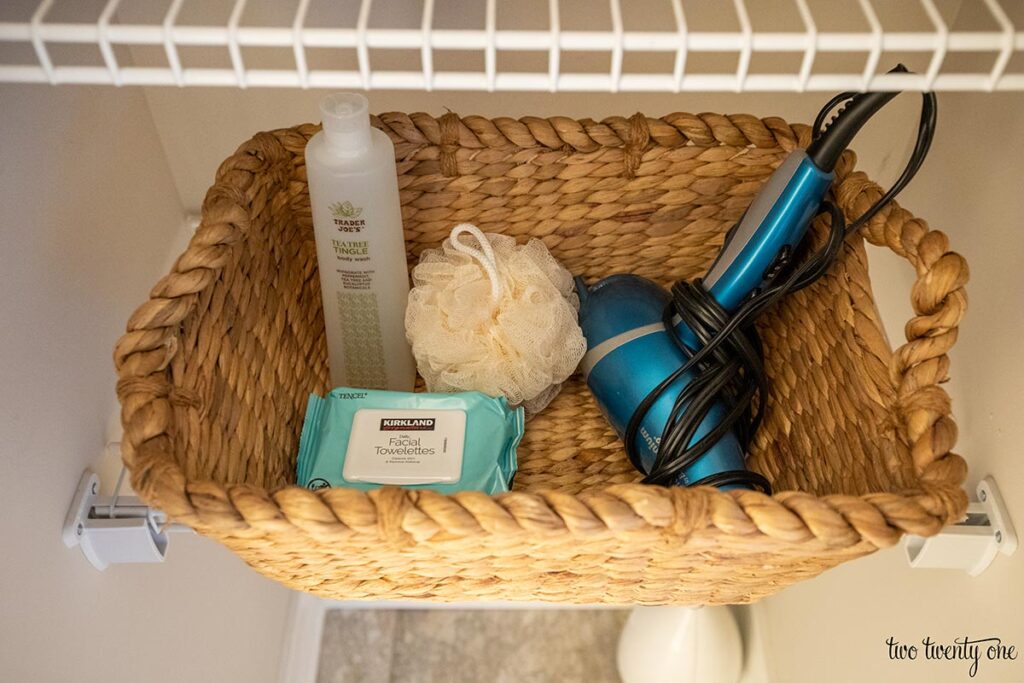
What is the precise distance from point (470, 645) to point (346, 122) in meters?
0.65

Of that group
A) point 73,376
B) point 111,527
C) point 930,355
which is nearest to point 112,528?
point 111,527

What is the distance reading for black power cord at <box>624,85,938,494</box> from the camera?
2.02 feet

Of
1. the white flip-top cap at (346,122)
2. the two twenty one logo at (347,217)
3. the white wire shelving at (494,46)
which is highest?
the white flip-top cap at (346,122)

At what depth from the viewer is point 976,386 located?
620 millimetres

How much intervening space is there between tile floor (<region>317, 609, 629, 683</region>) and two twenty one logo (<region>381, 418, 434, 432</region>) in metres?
0.45

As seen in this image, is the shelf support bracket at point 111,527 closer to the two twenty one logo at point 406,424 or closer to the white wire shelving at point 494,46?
the two twenty one logo at point 406,424

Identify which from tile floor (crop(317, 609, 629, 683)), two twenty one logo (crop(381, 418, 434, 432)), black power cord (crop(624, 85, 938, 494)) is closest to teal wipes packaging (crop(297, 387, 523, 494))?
two twenty one logo (crop(381, 418, 434, 432))

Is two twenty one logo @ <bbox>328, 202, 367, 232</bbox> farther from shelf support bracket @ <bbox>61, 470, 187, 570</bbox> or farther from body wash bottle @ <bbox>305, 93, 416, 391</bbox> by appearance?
shelf support bracket @ <bbox>61, 470, 187, 570</bbox>

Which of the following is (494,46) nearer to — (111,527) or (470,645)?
(111,527)

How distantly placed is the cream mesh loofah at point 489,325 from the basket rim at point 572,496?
0.18 meters

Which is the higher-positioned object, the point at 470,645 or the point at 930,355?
the point at 930,355

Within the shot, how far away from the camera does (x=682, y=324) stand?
0.67m

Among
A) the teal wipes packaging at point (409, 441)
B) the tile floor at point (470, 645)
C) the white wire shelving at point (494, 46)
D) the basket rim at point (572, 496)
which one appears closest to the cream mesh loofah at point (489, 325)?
the teal wipes packaging at point (409, 441)

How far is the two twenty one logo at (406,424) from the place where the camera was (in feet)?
2.12
